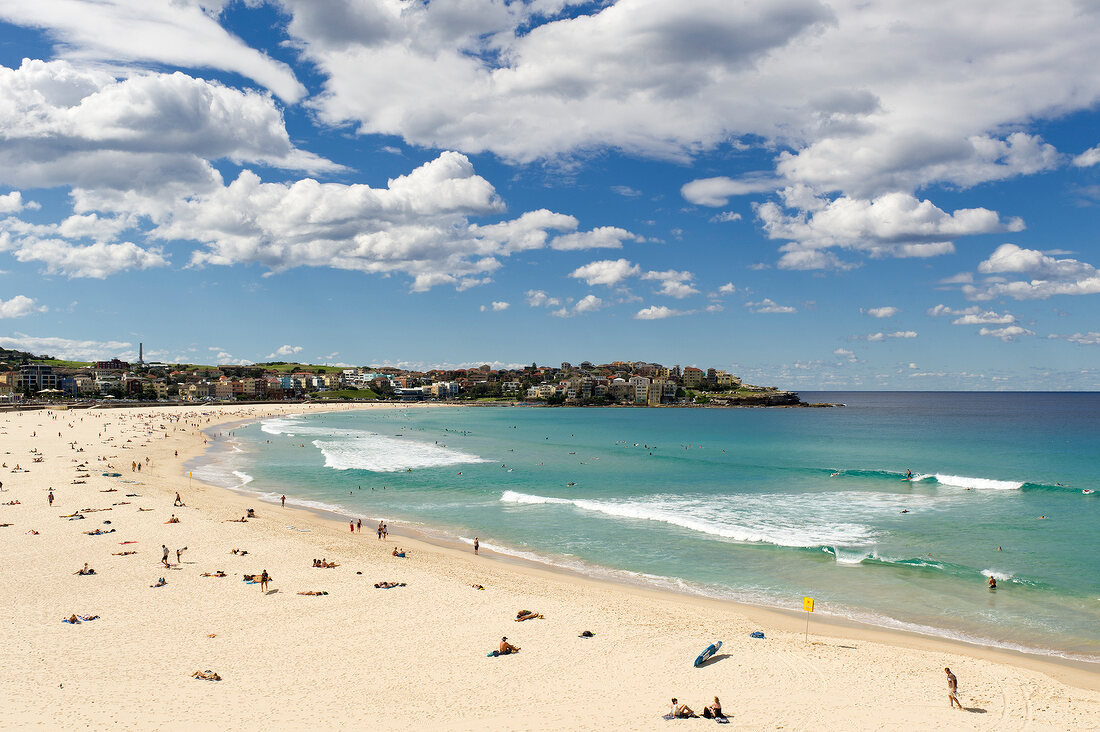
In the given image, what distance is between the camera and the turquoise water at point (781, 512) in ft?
68.0

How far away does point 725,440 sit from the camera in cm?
8206

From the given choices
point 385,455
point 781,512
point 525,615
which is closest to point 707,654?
point 525,615

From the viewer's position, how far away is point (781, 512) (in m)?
33.9

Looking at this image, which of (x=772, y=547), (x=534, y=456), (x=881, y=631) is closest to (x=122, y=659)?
(x=881, y=631)

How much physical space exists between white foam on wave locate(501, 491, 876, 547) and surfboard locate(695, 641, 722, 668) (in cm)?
1250

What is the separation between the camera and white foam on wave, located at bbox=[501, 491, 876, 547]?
92.9ft

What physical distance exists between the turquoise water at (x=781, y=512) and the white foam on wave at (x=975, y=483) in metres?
0.26

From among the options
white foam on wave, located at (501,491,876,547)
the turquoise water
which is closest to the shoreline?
the turquoise water

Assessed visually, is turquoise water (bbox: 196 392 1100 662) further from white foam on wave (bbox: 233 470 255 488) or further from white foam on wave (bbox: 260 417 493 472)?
white foam on wave (bbox: 260 417 493 472)

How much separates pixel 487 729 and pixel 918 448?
234ft

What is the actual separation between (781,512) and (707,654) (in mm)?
20409

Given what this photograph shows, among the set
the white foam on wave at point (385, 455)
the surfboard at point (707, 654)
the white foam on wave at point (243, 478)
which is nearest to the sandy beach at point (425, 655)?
the surfboard at point (707, 654)

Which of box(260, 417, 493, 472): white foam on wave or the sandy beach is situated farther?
box(260, 417, 493, 472): white foam on wave

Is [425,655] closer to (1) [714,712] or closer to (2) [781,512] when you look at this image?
(1) [714,712]
